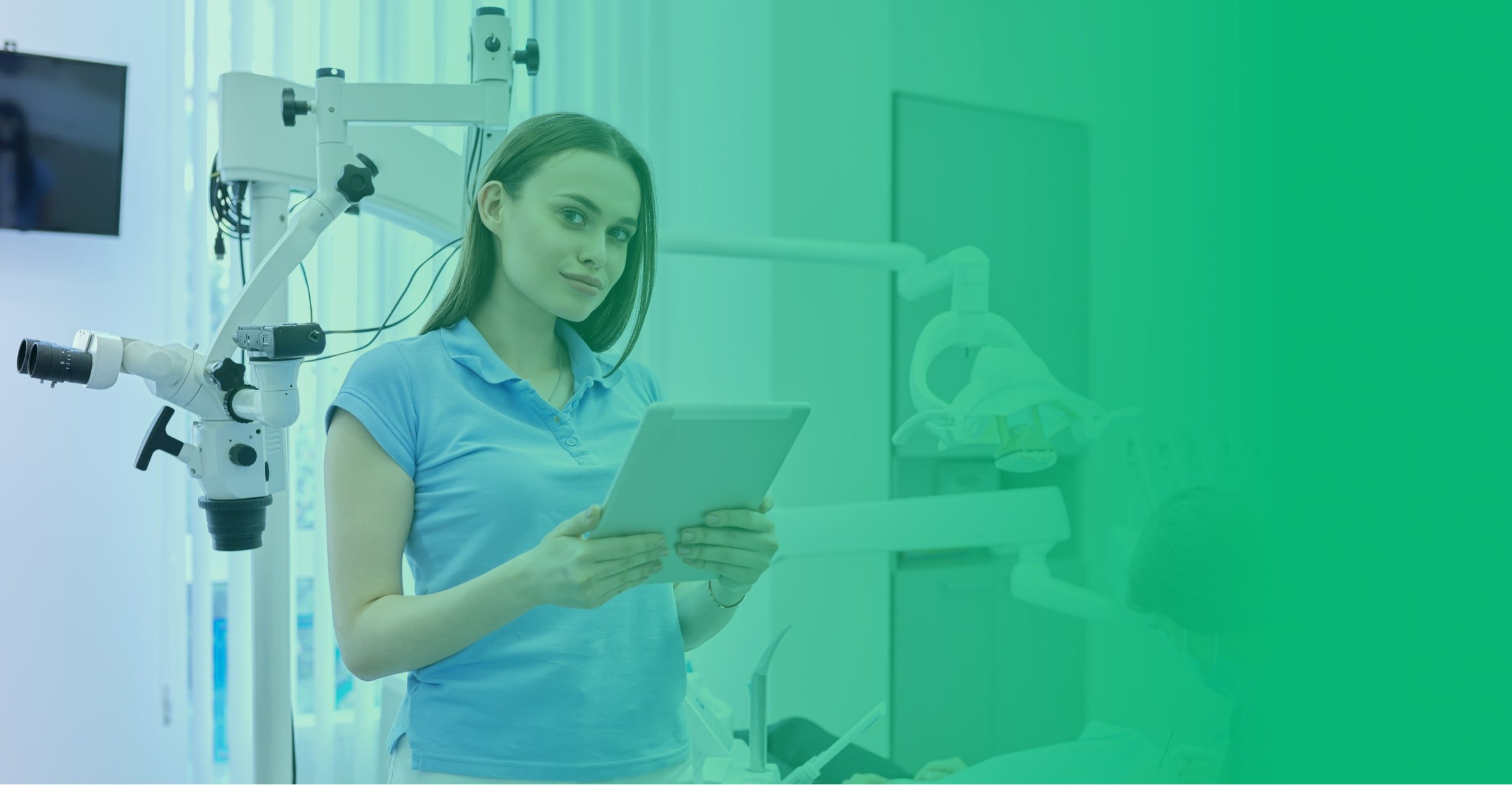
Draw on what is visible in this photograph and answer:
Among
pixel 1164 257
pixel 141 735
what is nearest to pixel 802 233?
pixel 1164 257

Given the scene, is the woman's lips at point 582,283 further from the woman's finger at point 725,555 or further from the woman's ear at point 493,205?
the woman's finger at point 725,555

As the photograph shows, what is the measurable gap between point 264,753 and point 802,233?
113cm

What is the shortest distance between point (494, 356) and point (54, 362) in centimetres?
67

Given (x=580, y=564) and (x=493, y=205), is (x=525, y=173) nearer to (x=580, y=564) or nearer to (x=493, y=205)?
(x=493, y=205)

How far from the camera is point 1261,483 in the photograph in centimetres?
49

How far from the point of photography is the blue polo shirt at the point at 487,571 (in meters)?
0.94

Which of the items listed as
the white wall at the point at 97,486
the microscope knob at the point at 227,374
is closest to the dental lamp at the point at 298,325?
the microscope knob at the point at 227,374

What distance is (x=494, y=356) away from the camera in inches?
40.4

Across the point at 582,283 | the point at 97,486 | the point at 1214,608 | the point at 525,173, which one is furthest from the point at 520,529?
the point at 97,486

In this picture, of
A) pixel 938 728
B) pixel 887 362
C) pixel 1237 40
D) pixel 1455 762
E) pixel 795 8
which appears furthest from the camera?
pixel 795 8

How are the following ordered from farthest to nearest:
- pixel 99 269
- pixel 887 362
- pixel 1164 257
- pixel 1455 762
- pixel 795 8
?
pixel 99 269
pixel 795 8
pixel 887 362
pixel 1164 257
pixel 1455 762

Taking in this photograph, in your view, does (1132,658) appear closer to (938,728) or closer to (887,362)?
(938,728)

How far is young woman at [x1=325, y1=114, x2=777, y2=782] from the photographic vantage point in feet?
2.94

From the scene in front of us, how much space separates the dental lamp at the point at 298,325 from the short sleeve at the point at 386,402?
33 cm
